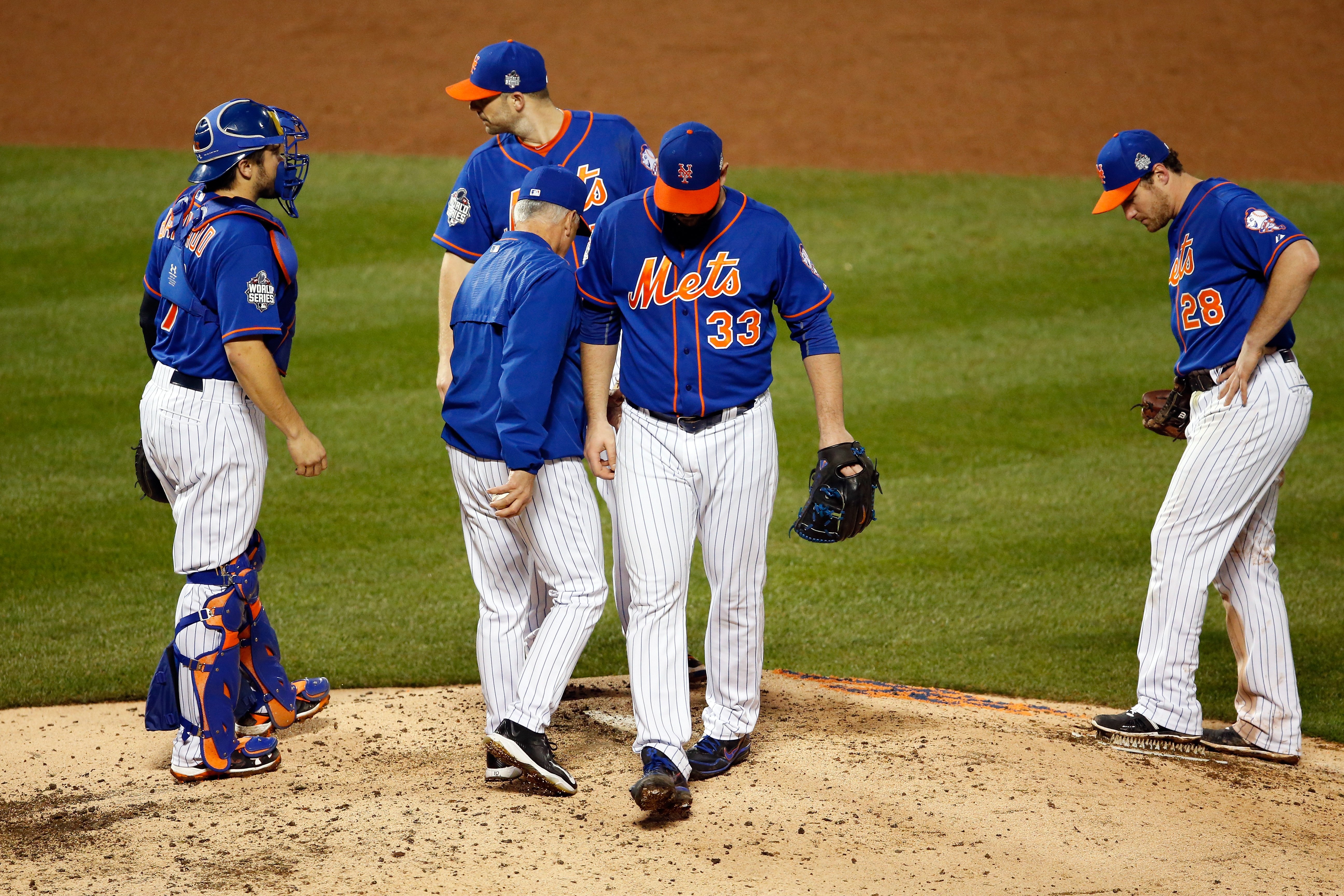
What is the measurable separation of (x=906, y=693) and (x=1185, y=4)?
55.2ft

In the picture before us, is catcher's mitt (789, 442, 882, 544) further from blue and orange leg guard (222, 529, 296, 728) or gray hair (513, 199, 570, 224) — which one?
blue and orange leg guard (222, 529, 296, 728)

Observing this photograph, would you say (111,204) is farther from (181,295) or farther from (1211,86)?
(1211,86)

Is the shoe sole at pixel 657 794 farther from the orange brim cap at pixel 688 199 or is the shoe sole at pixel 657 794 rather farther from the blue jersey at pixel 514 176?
the blue jersey at pixel 514 176

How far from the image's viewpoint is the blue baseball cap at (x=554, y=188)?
12.5 ft

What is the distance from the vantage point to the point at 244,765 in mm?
4023

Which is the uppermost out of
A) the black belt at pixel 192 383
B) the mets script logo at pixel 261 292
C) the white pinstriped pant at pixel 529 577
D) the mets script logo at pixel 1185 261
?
the mets script logo at pixel 1185 261

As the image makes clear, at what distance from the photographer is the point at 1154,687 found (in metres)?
4.28

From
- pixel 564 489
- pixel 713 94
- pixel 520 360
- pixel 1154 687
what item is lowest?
pixel 1154 687

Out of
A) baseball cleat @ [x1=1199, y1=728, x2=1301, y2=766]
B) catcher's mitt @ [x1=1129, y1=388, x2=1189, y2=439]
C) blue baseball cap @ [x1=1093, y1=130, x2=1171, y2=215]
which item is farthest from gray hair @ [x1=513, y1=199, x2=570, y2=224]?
baseball cleat @ [x1=1199, y1=728, x2=1301, y2=766]

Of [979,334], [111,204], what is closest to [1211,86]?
→ [979,334]

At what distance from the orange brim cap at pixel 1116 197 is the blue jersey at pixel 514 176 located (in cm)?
158

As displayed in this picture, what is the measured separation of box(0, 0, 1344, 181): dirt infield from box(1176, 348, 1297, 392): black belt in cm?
1048

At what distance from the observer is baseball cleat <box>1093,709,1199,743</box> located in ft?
14.0

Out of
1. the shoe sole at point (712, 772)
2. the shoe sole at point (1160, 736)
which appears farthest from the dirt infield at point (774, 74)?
the shoe sole at point (712, 772)
